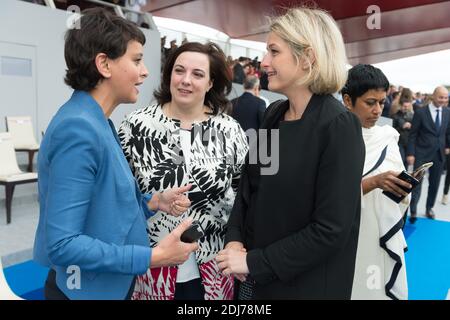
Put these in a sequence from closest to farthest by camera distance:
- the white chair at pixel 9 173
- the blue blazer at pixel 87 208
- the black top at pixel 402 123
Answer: the blue blazer at pixel 87 208 < the white chair at pixel 9 173 < the black top at pixel 402 123

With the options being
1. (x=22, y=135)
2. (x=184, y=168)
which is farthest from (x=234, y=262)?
(x=22, y=135)

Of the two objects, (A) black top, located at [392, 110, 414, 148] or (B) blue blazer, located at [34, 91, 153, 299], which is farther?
(A) black top, located at [392, 110, 414, 148]

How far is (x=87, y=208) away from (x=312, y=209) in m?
0.61

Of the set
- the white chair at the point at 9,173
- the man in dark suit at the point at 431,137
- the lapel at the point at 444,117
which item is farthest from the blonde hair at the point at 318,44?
the lapel at the point at 444,117

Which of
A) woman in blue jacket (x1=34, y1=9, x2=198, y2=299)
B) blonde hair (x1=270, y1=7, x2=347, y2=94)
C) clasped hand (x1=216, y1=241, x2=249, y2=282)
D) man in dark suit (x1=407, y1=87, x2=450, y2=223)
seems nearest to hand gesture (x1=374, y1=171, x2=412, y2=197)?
blonde hair (x1=270, y1=7, x2=347, y2=94)

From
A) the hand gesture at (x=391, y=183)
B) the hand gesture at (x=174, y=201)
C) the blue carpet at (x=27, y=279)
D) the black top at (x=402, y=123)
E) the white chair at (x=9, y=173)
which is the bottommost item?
the blue carpet at (x=27, y=279)

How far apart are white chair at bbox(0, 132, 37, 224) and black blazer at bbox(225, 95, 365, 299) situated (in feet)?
14.0

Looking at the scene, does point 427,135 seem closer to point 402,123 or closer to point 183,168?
point 402,123

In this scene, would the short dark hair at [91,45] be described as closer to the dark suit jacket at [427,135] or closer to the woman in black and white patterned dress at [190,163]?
the woman in black and white patterned dress at [190,163]

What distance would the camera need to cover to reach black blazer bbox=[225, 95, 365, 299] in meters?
1.06

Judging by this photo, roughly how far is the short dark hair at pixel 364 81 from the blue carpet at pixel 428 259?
209 cm

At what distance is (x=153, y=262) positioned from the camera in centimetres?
106

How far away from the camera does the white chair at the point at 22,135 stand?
18.7ft

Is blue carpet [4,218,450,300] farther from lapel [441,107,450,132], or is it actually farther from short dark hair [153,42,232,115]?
short dark hair [153,42,232,115]
